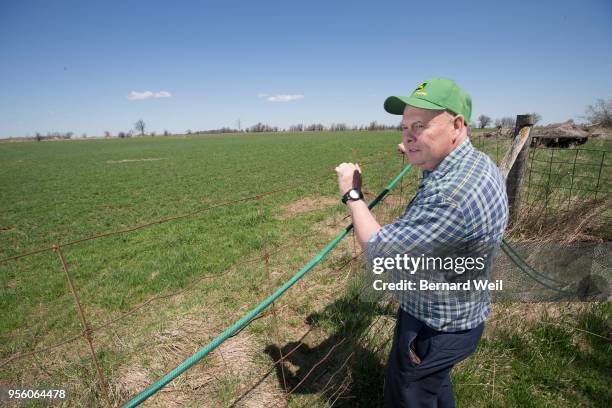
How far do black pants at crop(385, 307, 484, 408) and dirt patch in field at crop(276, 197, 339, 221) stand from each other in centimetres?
691

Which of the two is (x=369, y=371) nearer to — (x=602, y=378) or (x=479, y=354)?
(x=479, y=354)

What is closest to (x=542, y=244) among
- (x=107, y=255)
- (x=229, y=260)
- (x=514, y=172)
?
(x=514, y=172)

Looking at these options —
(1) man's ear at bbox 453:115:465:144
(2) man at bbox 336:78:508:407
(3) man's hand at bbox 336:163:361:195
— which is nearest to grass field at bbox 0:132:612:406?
(2) man at bbox 336:78:508:407

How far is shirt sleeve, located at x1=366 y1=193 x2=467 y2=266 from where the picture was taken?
120cm

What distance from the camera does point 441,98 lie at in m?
1.31

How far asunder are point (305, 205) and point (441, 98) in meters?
8.40

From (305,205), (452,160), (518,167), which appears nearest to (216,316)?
(452,160)

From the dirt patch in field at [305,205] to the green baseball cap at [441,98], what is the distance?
280 inches

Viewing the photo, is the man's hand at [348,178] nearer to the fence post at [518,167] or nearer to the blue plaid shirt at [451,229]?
the blue plaid shirt at [451,229]

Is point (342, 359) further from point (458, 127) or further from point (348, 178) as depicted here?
point (458, 127)

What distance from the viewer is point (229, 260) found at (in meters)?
5.85

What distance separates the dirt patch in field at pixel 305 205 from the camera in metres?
8.83

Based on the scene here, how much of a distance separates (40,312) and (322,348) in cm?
479

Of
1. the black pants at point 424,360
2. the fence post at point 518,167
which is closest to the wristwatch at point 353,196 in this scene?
the black pants at point 424,360
